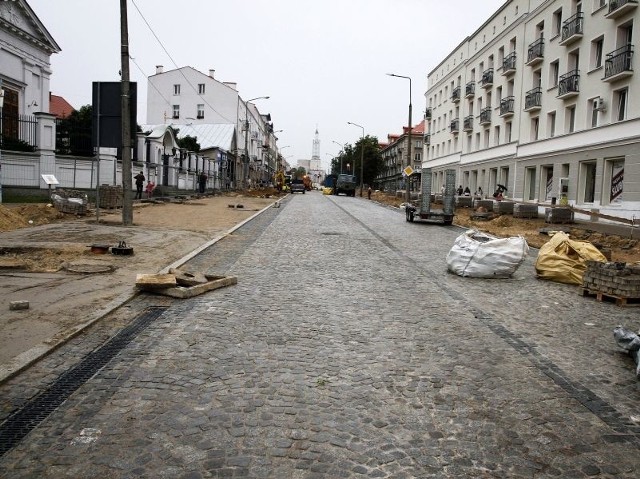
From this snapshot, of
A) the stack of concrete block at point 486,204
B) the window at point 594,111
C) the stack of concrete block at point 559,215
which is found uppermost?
the window at point 594,111

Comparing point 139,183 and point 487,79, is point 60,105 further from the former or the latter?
point 487,79

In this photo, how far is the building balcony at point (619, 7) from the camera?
2633cm

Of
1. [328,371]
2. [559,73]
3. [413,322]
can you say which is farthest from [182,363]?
[559,73]

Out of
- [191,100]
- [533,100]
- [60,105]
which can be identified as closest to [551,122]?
[533,100]

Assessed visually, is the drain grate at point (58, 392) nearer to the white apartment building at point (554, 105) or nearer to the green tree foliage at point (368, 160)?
the white apartment building at point (554, 105)

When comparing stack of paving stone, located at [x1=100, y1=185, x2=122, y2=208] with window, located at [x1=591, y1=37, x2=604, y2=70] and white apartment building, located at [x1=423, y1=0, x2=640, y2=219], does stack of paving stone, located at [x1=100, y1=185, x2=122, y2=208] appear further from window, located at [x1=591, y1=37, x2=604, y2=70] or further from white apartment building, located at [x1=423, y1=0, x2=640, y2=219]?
window, located at [x1=591, y1=37, x2=604, y2=70]

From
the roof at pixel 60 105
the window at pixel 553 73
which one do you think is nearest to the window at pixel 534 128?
the window at pixel 553 73

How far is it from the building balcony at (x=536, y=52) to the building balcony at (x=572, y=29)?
3335 millimetres

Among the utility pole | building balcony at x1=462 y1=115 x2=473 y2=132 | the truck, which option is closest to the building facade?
the truck

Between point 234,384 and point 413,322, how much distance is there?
8.92 ft

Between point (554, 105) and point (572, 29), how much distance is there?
468cm

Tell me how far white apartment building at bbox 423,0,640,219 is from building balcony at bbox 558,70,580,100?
57 mm

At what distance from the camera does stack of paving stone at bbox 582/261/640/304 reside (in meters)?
7.65

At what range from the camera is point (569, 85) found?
31.9 metres
